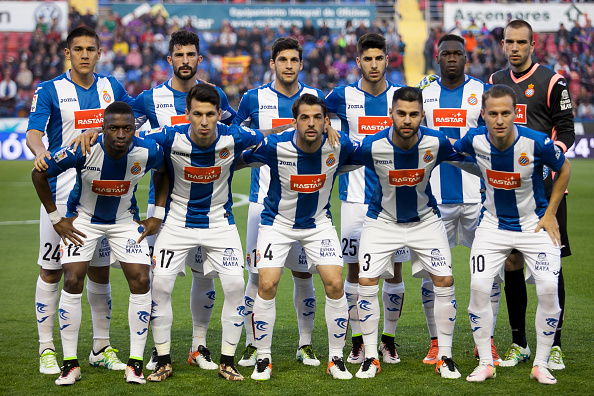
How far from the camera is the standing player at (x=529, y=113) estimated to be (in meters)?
5.55

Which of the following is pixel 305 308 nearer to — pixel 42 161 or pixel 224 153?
pixel 224 153

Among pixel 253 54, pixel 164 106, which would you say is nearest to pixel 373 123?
pixel 164 106

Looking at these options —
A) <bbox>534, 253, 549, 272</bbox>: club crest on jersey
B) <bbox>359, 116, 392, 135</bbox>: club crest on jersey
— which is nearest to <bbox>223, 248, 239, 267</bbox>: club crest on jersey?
<bbox>359, 116, 392, 135</bbox>: club crest on jersey

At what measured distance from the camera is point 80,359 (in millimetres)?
5656

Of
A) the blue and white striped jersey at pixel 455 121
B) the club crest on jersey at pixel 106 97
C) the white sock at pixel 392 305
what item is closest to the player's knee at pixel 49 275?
the club crest on jersey at pixel 106 97

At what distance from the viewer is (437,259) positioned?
518cm

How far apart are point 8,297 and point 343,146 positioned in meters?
4.66

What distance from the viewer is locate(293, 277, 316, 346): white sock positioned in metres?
5.69

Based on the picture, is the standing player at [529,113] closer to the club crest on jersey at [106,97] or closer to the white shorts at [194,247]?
the white shorts at [194,247]

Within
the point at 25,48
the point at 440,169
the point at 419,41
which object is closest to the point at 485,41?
the point at 419,41

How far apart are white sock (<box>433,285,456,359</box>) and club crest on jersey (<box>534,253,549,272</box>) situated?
2.04ft

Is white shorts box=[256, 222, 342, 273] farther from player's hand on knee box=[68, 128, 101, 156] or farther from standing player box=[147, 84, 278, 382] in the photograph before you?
player's hand on knee box=[68, 128, 101, 156]

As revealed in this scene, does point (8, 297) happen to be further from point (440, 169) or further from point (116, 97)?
point (440, 169)

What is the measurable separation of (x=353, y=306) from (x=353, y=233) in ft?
1.95
